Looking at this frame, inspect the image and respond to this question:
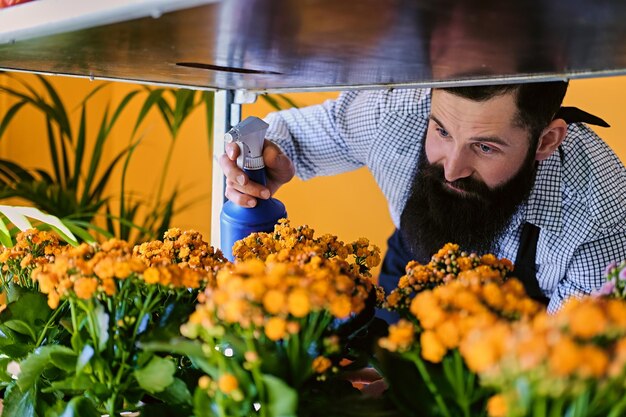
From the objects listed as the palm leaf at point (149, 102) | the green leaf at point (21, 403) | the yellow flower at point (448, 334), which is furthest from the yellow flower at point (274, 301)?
the palm leaf at point (149, 102)

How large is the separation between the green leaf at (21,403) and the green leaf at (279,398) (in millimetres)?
313

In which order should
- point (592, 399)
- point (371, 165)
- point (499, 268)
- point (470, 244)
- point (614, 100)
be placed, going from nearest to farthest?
point (592, 399) → point (499, 268) → point (470, 244) → point (371, 165) → point (614, 100)

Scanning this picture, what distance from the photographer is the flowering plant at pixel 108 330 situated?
2.09 feet

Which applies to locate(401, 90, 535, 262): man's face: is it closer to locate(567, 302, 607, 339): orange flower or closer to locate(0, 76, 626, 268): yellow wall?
locate(567, 302, 607, 339): orange flower

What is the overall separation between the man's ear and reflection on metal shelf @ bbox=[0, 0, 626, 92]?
37 centimetres

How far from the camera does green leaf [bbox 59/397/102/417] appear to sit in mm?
654

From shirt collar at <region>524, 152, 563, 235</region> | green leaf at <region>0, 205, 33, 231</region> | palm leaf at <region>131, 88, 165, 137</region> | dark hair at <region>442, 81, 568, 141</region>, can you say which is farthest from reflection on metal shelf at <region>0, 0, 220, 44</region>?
palm leaf at <region>131, 88, 165, 137</region>

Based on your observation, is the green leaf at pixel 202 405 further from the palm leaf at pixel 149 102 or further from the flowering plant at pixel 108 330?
the palm leaf at pixel 149 102

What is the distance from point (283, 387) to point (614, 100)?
2.29 meters

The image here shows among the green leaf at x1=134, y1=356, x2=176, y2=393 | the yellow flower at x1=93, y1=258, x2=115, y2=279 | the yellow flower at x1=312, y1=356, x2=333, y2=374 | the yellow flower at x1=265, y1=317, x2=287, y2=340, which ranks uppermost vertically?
the yellow flower at x1=265, y1=317, x2=287, y2=340

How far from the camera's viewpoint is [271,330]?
0.50m

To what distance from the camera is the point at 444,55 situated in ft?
2.34

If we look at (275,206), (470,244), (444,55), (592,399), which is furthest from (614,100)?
(592,399)

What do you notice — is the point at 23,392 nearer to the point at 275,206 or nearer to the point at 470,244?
the point at 275,206
